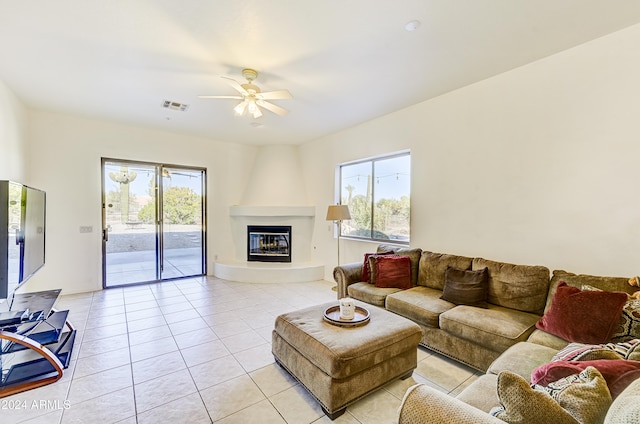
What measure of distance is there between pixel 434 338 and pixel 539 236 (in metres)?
1.46

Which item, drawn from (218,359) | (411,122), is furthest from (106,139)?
(411,122)

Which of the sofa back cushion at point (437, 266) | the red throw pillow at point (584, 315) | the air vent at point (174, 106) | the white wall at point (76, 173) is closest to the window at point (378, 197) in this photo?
the sofa back cushion at point (437, 266)

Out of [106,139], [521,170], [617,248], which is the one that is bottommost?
[617,248]

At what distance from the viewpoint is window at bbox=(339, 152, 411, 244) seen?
4242 mm

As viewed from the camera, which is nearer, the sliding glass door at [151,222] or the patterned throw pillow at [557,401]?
the patterned throw pillow at [557,401]

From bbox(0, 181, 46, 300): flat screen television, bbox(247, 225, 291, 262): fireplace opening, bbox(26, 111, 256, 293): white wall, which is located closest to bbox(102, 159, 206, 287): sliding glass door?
bbox(26, 111, 256, 293): white wall

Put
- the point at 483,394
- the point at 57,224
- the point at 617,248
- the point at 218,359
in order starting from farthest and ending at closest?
the point at 57,224, the point at 218,359, the point at 617,248, the point at 483,394

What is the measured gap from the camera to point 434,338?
8.66ft

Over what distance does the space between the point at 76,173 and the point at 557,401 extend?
6075 mm

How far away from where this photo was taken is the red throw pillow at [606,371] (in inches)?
39.8

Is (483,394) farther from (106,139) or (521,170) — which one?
(106,139)

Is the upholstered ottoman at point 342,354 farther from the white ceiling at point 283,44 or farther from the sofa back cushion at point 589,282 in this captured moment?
the white ceiling at point 283,44

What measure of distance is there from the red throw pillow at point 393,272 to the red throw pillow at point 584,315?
4.62ft

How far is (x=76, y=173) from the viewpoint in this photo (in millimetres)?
4547
